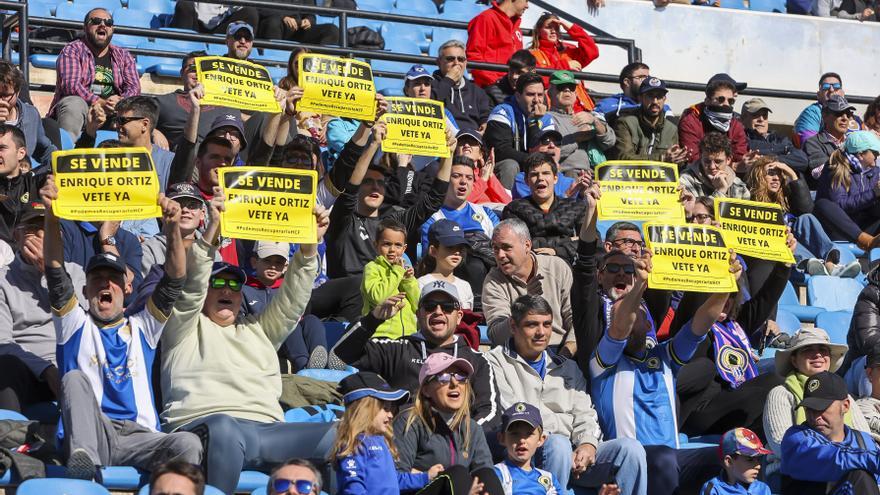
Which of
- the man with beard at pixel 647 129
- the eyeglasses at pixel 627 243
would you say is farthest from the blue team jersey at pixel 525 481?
the man with beard at pixel 647 129

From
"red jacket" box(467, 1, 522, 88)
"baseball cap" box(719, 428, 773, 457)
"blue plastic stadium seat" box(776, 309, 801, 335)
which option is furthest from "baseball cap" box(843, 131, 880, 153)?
"baseball cap" box(719, 428, 773, 457)

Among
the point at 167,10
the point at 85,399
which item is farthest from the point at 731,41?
the point at 85,399

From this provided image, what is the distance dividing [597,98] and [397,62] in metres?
1.78

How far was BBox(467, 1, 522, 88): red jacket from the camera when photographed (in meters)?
13.1

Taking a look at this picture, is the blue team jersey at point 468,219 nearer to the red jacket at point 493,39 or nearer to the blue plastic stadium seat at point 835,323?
the blue plastic stadium seat at point 835,323

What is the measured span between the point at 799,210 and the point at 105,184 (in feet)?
20.8

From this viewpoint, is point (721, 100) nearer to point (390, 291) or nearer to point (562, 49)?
point (562, 49)

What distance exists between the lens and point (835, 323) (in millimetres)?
10641

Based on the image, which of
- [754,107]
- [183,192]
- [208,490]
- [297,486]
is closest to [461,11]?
[754,107]

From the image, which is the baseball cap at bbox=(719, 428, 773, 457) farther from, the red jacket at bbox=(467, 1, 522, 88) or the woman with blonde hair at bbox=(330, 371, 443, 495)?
the red jacket at bbox=(467, 1, 522, 88)

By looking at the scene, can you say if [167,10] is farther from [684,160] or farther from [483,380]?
[483,380]

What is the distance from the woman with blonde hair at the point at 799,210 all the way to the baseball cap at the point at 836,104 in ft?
3.07

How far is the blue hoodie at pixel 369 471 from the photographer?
699 centimetres

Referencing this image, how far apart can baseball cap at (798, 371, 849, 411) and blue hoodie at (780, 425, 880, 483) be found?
0.41 ft
